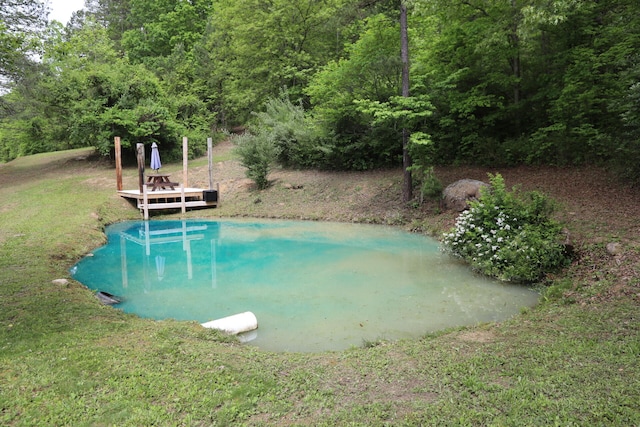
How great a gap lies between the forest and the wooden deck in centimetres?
331

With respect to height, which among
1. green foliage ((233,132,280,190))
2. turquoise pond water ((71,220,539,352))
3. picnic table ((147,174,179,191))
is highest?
green foliage ((233,132,280,190))

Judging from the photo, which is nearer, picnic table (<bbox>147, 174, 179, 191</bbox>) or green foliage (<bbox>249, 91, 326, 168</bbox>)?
picnic table (<bbox>147, 174, 179, 191</bbox>)

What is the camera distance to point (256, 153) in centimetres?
1606

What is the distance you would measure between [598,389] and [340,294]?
13.5 feet

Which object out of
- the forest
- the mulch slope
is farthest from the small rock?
the forest

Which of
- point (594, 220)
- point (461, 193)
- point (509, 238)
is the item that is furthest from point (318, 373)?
point (461, 193)

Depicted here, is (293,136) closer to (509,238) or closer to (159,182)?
(159,182)

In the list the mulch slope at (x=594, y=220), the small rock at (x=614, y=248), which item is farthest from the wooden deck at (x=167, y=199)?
the small rock at (x=614, y=248)

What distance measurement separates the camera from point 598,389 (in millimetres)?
3078

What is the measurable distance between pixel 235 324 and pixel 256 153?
11470mm

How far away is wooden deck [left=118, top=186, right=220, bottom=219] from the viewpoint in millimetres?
14291

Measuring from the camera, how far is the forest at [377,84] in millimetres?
11000

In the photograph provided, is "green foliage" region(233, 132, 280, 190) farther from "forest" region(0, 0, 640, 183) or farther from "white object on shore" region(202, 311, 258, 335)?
"white object on shore" region(202, 311, 258, 335)

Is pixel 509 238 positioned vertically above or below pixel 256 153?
below
